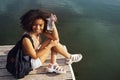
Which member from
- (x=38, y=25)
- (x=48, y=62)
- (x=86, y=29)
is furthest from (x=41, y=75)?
(x=86, y=29)

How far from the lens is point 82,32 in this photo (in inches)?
315

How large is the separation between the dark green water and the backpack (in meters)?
1.81

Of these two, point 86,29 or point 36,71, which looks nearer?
point 36,71

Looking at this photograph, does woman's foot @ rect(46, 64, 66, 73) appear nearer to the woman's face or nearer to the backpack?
the backpack

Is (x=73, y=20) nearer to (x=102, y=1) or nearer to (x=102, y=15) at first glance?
(x=102, y=15)

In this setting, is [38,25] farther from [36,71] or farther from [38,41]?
[36,71]

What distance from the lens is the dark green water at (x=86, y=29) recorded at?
6.54 m

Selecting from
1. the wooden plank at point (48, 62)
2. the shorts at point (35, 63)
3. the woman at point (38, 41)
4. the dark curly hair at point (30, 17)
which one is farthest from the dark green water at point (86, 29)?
the dark curly hair at point (30, 17)

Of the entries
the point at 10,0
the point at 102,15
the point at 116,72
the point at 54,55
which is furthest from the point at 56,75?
the point at 10,0

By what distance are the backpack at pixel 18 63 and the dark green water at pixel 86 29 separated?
1806mm

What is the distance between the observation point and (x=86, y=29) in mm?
8180

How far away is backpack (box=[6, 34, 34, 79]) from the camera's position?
4.57m

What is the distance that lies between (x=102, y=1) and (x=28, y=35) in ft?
19.9

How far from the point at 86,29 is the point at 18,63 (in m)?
3.96
